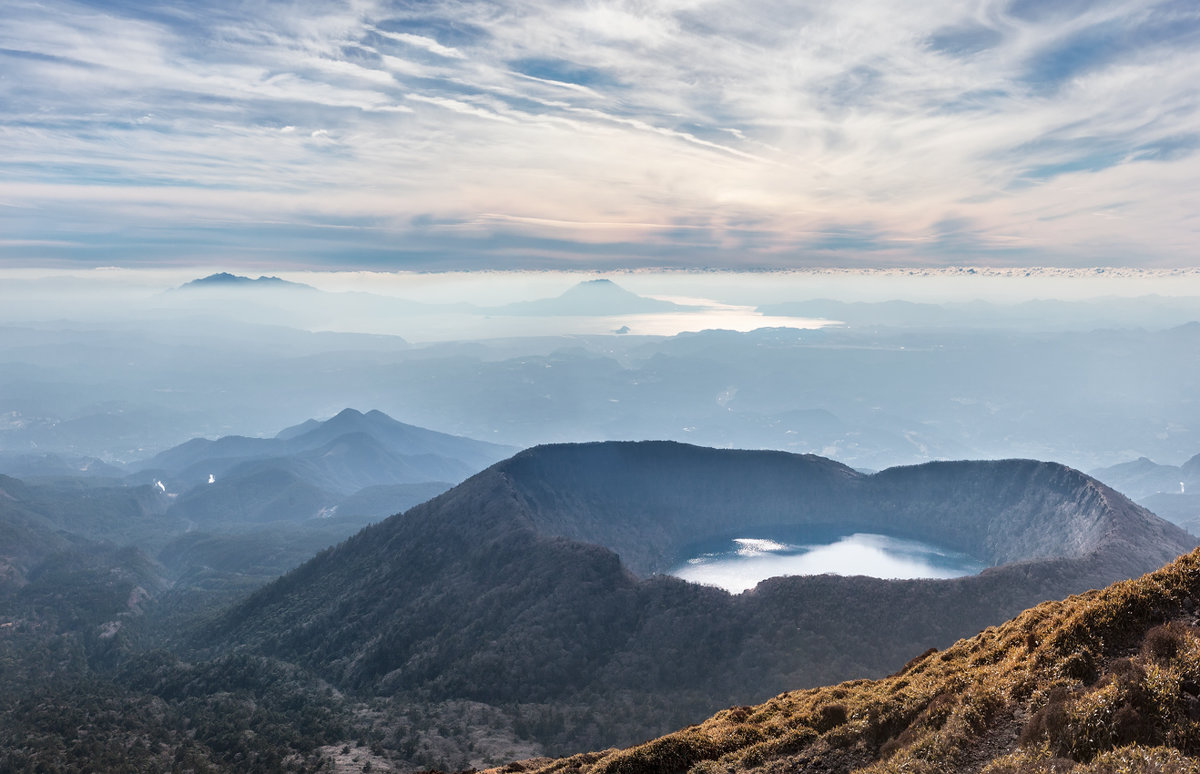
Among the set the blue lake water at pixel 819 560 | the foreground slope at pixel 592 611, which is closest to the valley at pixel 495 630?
the foreground slope at pixel 592 611

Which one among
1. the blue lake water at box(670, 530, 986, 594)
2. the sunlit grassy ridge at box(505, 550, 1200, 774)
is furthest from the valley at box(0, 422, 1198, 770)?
the sunlit grassy ridge at box(505, 550, 1200, 774)

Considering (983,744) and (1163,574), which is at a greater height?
(1163,574)

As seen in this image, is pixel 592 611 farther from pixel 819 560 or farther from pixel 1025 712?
pixel 1025 712

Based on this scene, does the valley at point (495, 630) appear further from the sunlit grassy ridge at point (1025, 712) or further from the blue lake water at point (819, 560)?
the sunlit grassy ridge at point (1025, 712)

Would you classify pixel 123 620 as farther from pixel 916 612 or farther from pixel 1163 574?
pixel 1163 574

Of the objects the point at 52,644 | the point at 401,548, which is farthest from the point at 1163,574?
the point at 52,644

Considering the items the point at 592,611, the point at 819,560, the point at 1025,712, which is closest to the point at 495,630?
the point at 592,611
